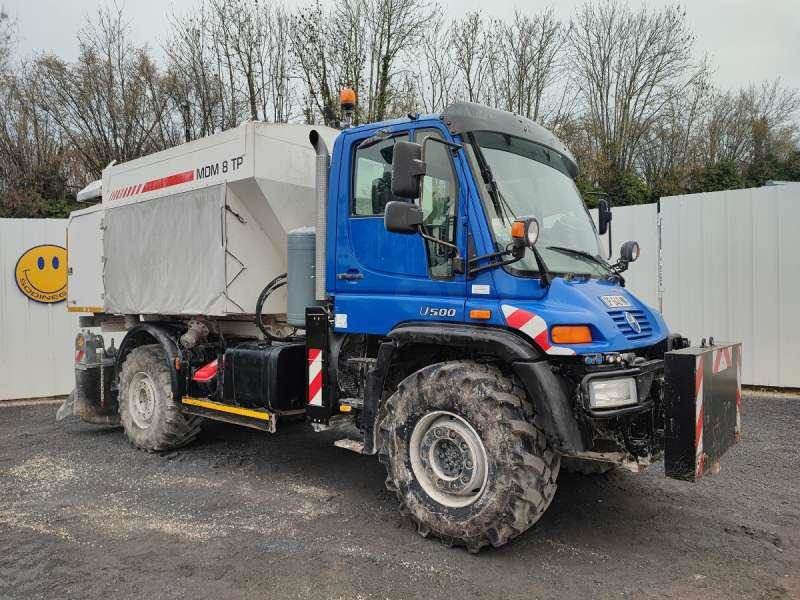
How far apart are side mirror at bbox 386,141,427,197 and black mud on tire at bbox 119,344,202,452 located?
149 inches

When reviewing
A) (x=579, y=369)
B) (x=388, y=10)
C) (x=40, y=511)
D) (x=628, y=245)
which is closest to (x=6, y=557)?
(x=40, y=511)

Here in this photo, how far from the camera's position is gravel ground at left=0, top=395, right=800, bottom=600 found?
3.42 metres

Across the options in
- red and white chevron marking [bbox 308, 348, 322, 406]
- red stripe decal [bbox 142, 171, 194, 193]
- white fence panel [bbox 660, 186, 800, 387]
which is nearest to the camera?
red and white chevron marking [bbox 308, 348, 322, 406]

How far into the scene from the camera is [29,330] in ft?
31.6

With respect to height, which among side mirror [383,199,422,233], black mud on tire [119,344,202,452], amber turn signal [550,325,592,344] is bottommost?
black mud on tire [119,344,202,452]

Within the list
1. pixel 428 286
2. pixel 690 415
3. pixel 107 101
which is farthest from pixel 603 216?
pixel 107 101

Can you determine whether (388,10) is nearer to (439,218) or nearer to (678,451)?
(439,218)

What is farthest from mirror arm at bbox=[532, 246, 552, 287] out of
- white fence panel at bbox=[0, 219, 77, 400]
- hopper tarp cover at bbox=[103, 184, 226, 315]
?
white fence panel at bbox=[0, 219, 77, 400]

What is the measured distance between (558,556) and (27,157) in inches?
655

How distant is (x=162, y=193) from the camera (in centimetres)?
643

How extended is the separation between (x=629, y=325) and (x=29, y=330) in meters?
9.43

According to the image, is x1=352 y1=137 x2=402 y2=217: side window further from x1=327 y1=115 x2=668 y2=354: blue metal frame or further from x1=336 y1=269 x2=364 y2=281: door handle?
x1=336 y1=269 x2=364 y2=281: door handle

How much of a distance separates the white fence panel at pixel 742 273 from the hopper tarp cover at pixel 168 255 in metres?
6.99

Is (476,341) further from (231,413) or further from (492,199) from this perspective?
(231,413)
